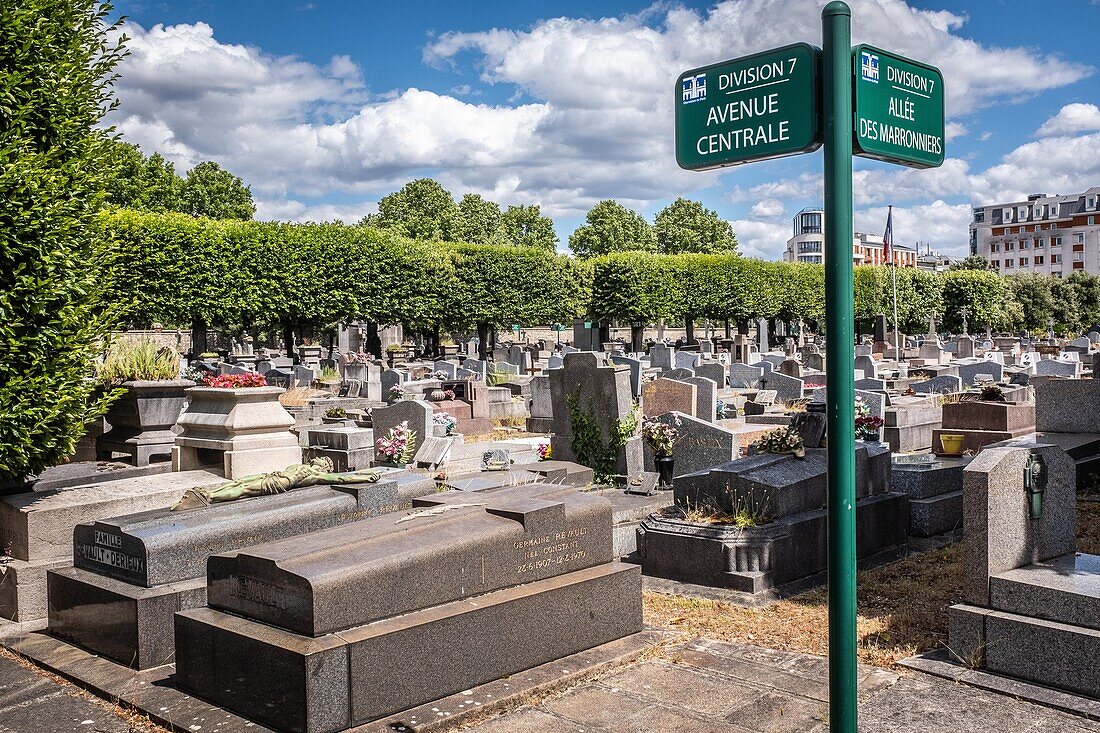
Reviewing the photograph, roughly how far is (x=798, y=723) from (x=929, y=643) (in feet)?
6.20

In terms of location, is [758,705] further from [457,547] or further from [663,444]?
[663,444]

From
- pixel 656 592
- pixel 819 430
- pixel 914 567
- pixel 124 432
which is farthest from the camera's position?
pixel 124 432

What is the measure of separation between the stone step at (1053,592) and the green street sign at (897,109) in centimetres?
350

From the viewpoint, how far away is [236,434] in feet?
30.4

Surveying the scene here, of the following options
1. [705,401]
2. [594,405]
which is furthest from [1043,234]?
[594,405]

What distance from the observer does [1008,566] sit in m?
5.77

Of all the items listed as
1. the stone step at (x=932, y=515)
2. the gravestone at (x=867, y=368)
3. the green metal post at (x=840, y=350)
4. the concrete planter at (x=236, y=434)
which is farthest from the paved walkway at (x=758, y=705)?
the gravestone at (x=867, y=368)

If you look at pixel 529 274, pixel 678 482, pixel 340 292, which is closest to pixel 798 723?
pixel 678 482

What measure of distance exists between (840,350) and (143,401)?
32.6 ft

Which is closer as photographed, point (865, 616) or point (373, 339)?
point (865, 616)

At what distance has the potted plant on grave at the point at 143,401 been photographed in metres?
10.7

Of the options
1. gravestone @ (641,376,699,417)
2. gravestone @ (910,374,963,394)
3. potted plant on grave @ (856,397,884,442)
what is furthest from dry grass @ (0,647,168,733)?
gravestone @ (910,374,963,394)

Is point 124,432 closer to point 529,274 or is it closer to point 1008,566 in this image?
point 1008,566

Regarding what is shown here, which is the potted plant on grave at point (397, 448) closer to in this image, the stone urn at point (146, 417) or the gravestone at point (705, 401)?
the stone urn at point (146, 417)
